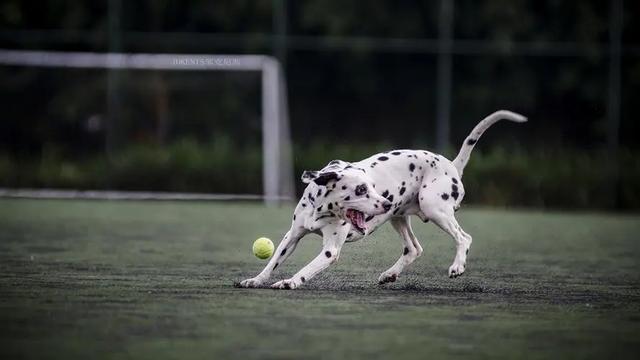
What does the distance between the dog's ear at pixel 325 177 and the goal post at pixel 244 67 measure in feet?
40.0

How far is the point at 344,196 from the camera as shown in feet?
26.2

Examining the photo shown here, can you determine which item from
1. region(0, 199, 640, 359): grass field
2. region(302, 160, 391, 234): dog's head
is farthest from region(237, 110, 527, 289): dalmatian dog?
region(0, 199, 640, 359): grass field

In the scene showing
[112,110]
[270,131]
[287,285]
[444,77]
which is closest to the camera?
[287,285]

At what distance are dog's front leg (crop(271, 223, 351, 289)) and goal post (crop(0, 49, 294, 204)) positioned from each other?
1208cm

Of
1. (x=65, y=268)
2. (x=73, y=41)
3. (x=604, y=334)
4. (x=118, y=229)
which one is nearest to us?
(x=604, y=334)

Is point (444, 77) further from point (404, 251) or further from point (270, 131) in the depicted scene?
point (404, 251)

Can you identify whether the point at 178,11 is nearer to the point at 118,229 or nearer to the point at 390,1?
the point at 390,1

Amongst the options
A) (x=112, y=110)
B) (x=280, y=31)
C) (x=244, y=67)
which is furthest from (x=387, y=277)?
(x=280, y=31)

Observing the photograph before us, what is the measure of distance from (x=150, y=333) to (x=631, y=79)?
650 inches

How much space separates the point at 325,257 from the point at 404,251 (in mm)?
1084

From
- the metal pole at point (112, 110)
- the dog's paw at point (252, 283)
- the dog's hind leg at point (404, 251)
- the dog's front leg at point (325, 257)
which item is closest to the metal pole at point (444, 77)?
the metal pole at point (112, 110)

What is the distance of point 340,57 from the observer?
22859 millimetres

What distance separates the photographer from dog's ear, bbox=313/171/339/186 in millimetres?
7867

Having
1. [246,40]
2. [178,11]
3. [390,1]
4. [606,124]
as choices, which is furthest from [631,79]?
[178,11]
